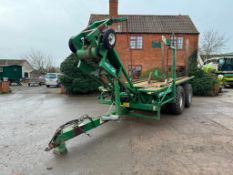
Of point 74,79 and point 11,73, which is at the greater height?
point 11,73

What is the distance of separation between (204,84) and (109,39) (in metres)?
11.6

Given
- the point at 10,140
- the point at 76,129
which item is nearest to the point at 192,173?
the point at 76,129

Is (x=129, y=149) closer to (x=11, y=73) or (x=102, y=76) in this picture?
(x=102, y=76)

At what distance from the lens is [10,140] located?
510 cm

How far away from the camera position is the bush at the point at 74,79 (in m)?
14.2

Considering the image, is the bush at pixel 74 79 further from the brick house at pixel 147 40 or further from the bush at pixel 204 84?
the bush at pixel 204 84

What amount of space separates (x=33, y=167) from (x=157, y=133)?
3186mm

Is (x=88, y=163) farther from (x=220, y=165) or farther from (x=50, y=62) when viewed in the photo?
(x=50, y=62)

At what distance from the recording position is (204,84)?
14.0 m

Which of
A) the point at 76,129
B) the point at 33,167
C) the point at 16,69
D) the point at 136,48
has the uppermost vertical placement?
the point at 136,48

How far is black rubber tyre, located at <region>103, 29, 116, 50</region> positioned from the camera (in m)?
4.20

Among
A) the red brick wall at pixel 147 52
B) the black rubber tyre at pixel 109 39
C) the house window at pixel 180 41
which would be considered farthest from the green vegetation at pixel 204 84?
the black rubber tyre at pixel 109 39

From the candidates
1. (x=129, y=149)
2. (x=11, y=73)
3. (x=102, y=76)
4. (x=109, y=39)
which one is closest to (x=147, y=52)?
(x=102, y=76)

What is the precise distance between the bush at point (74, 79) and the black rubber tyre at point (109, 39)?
32.8 feet
